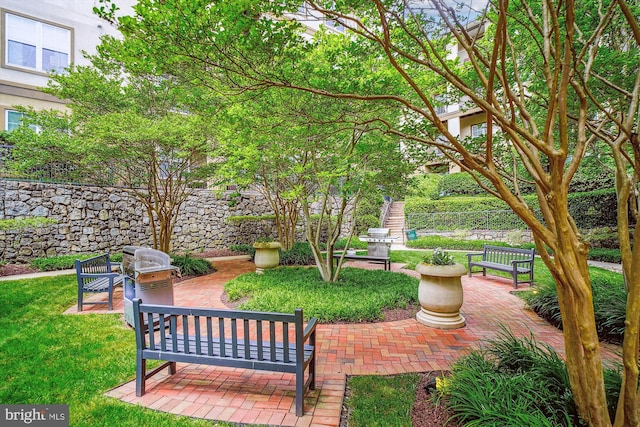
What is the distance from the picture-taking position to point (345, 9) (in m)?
3.29

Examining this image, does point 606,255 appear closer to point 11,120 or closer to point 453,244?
point 453,244

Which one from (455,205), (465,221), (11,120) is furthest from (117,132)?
(455,205)

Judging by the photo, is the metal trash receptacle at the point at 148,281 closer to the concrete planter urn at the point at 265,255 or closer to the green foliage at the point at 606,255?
the concrete planter urn at the point at 265,255

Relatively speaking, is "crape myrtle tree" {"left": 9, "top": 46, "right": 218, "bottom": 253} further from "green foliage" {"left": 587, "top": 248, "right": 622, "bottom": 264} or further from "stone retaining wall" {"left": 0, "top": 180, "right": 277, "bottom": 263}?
→ "green foliage" {"left": 587, "top": 248, "right": 622, "bottom": 264}

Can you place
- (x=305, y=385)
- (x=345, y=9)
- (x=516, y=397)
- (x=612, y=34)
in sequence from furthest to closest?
(x=612, y=34), (x=345, y=9), (x=305, y=385), (x=516, y=397)

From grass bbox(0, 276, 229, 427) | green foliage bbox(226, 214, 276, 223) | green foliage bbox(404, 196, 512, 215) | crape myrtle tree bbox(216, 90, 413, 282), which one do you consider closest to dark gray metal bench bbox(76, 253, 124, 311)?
grass bbox(0, 276, 229, 427)

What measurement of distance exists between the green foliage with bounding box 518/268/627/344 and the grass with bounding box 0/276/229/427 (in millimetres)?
5373

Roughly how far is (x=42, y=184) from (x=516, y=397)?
13810 mm

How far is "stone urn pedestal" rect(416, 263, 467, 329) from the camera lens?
4586 millimetres

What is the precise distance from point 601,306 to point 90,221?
569 inches

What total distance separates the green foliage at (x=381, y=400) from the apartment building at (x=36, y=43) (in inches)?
629

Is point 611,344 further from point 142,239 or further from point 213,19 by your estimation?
point 142,239

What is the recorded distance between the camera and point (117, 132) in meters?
7.09

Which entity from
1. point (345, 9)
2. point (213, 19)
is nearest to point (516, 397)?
point (345, 9)
